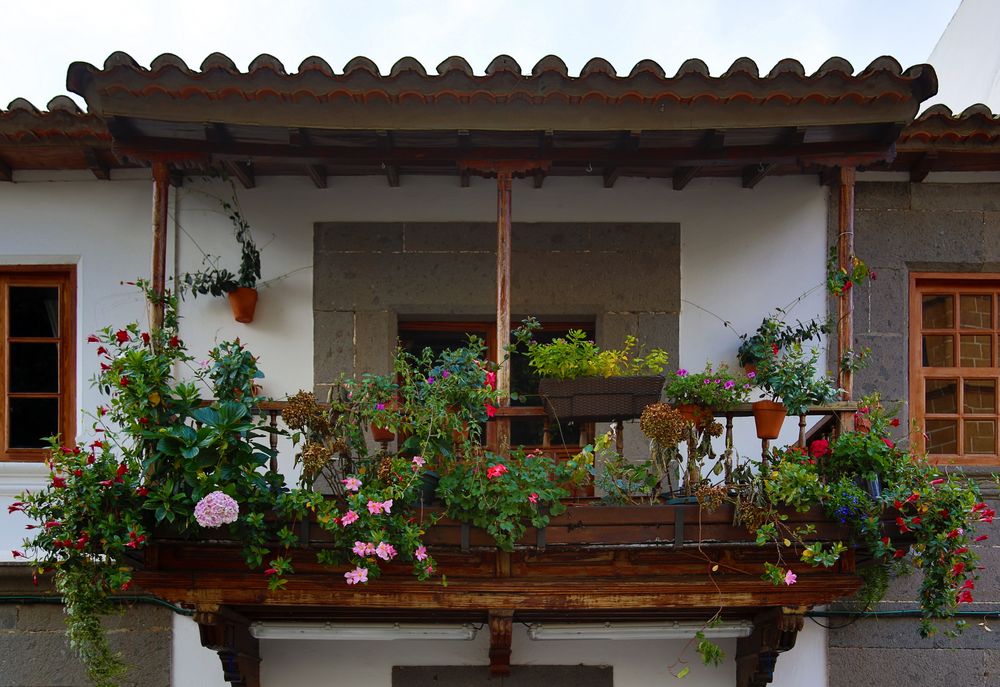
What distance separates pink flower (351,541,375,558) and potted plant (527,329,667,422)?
117cm

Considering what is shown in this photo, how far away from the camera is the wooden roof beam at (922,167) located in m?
6.19

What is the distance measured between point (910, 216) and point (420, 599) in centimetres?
380

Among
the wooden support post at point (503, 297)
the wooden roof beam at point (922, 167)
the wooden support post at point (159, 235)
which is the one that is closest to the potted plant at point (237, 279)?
the wooden support post at point (159, 235)

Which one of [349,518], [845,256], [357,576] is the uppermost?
[845,256]

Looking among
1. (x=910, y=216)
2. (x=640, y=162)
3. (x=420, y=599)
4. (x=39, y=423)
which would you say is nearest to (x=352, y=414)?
(x=420, y=599)

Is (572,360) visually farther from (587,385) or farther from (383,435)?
(383,435)

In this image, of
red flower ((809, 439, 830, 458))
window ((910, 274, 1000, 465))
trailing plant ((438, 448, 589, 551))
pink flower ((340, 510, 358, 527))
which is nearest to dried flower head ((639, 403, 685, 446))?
trailing plant ((438, 448, 589, 551))

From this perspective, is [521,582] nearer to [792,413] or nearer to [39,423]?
[792,413]

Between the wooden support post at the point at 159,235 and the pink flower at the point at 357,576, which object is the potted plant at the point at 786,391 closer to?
the pink flower at the point at 357,576

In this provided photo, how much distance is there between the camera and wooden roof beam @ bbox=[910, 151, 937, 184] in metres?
6.19

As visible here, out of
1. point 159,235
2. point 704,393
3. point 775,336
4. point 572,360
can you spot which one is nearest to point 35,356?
point 159,235

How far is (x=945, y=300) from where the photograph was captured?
21.7 ft

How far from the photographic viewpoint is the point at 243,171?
6.26 meters

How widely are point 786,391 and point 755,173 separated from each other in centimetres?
159
